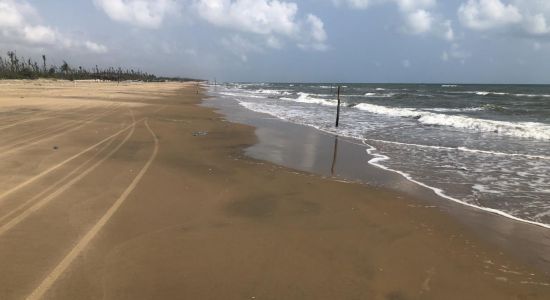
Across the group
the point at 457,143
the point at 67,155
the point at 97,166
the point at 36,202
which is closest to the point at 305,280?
the point at 36,202

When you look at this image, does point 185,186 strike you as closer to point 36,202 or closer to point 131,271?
point 36,202

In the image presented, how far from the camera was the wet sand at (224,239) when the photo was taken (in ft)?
13.4

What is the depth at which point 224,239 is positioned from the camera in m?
5.27

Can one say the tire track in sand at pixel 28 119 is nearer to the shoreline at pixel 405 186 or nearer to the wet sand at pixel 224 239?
the wet sand at pixel 224 239

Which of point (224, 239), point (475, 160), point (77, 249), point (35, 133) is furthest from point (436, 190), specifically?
point (35, 133)

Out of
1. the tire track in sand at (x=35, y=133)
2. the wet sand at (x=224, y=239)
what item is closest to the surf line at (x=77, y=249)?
the wet sand at (x=224, y=239)

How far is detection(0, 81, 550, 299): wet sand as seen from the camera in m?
4.10

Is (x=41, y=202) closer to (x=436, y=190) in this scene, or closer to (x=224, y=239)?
(x=224, y=239)

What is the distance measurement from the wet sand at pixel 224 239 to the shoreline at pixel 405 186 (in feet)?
0.90

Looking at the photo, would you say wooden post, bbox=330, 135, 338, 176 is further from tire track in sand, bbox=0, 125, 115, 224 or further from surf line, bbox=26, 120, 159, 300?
tire track in sand, bbox=0, 125, 115, 224

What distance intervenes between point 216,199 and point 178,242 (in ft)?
6.40

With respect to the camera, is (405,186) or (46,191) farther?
(405,186)

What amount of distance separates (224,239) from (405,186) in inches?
179

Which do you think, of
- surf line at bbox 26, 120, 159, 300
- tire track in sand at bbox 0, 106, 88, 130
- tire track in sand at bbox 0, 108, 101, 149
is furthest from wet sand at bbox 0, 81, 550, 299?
tire track in sand at bbox 0, 106, 88, 130
